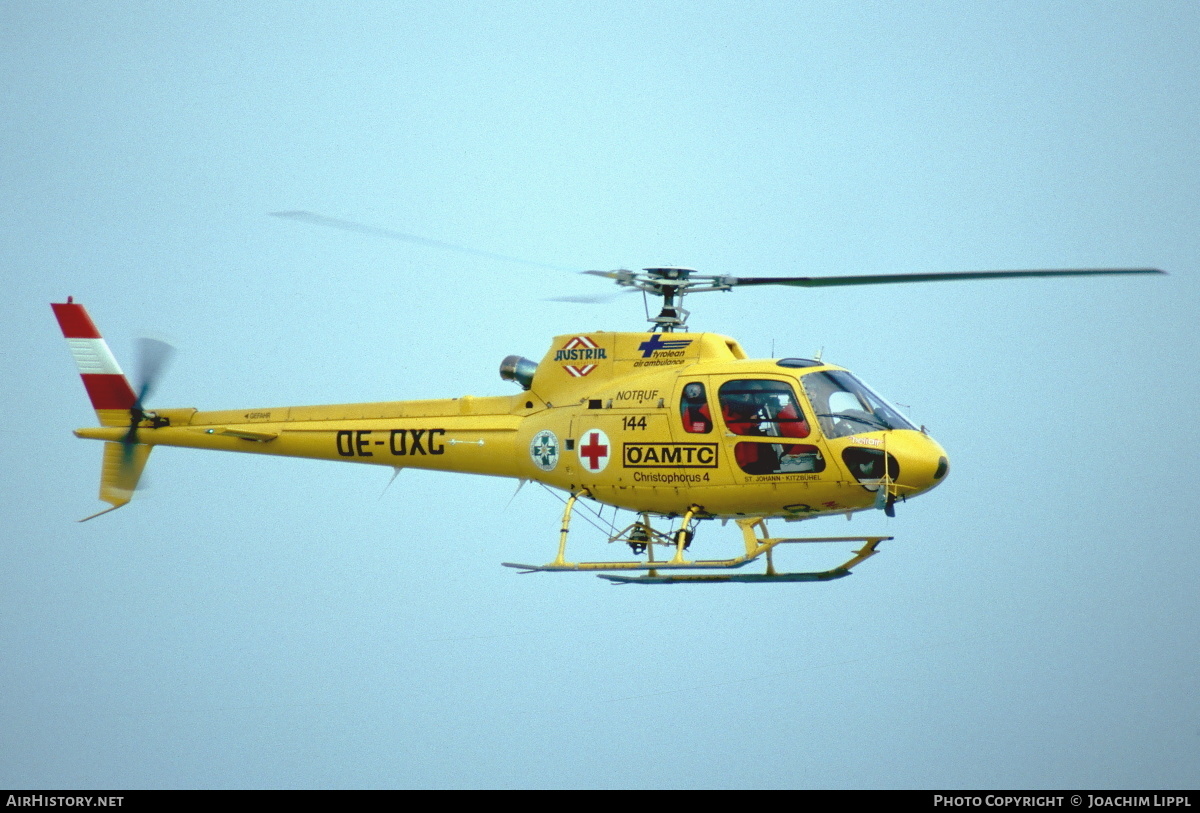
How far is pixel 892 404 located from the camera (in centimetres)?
1633

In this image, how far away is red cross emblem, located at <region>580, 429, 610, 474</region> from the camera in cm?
1709

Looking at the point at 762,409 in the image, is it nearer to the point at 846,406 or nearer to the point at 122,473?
the point at 846,406

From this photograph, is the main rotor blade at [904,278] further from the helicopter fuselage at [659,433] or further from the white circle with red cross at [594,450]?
the white circle with red cross at [594,450]

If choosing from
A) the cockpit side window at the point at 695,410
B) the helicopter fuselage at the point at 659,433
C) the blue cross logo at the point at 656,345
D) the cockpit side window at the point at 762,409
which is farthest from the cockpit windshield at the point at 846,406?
the blue cross logo at the point at 656,345

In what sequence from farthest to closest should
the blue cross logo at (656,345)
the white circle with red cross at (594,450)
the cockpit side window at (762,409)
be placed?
1. the blue cross logo at (656,345)
2. the white circle with red cross at (594,450)
3. the cockpit side window at (762,409)

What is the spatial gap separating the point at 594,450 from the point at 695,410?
1.33 metres

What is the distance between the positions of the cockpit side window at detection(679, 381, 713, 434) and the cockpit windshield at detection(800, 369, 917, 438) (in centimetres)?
109

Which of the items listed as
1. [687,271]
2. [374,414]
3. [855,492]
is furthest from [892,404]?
[374,414]

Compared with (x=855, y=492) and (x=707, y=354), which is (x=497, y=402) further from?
(x=855, y=492)

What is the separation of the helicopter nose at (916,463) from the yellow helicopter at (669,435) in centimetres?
1

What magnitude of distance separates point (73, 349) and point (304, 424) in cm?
371

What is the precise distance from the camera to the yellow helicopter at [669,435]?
625 inches
